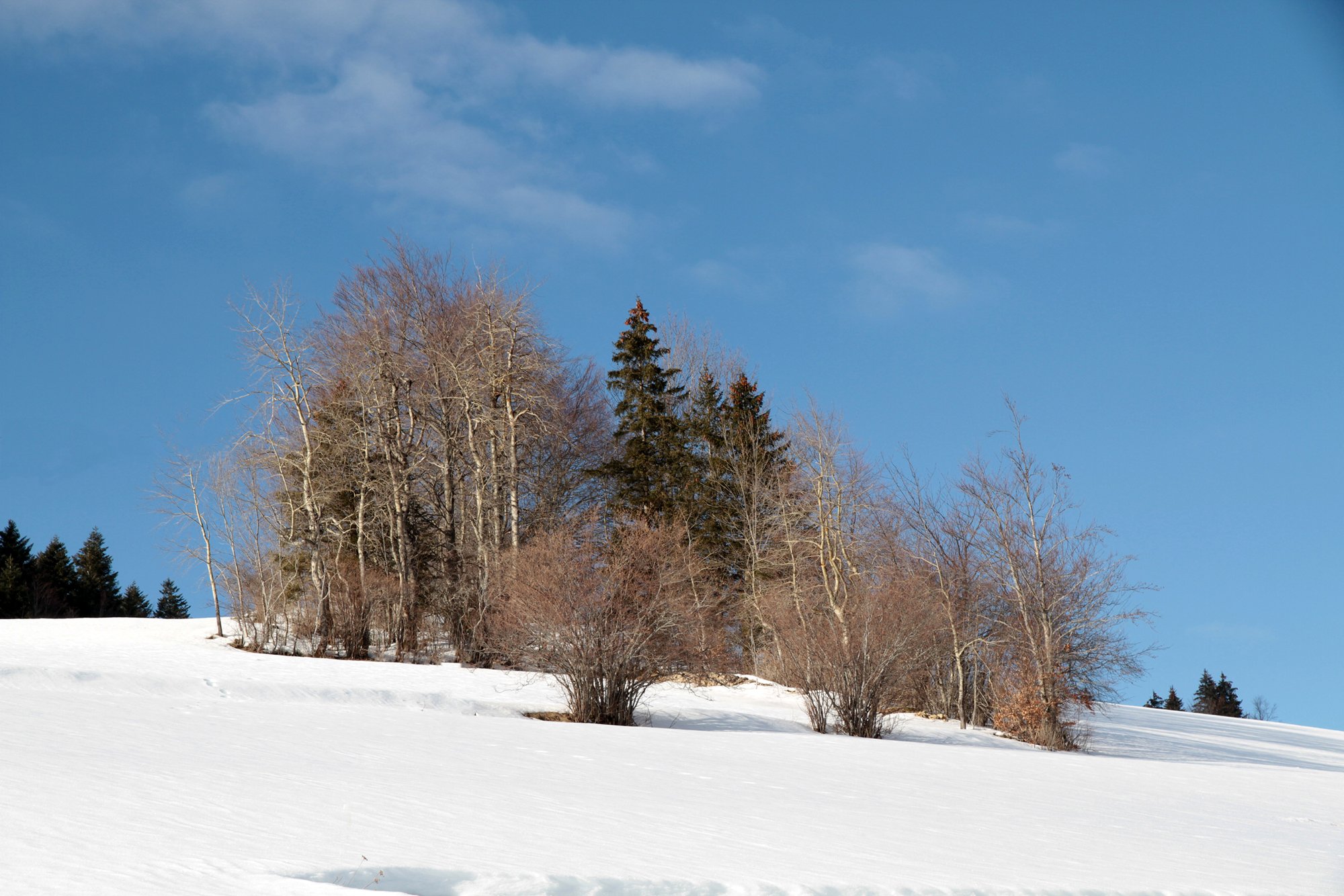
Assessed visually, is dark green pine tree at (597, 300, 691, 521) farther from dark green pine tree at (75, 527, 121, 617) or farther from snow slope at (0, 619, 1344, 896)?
dark green pine tree at (75, 527, 121, 617)

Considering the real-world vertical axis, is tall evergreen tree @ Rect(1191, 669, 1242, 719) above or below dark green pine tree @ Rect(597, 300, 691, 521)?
below

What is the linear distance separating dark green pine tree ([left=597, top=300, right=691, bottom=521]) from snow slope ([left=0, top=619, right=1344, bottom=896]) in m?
18.6

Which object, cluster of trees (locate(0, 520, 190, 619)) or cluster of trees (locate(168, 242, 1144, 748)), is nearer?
cluster of trees (locate(168, 242, 1144, 748))

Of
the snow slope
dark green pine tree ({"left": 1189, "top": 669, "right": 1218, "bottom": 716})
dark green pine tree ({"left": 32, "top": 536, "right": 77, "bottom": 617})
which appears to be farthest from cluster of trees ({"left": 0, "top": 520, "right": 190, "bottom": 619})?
dark green pine tree ({"left": 1189, "top": 669, "right": 1218, "bottom": 716})

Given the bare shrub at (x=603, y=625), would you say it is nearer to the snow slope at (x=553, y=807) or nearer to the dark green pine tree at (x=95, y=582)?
the snow slope at (x=553, y=807)

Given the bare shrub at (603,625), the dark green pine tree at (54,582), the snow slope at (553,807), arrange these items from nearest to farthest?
the snow slope at (553,807) < the bare shrub at (603,625) < the dark green pine tree at (54,582)

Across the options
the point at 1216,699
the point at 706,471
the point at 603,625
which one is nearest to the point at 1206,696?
the point at 1216,699

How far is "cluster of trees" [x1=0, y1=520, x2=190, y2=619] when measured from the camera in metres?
49.9

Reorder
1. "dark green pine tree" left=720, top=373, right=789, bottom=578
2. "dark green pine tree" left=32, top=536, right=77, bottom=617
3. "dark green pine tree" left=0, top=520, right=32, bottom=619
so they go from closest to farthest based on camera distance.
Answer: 1. "dark green pine tree" left=720, top=373, right=789, bottom=578
2. "dark green pine tree" left=0, top=520, right=32, bottom=619
3. "dark green pine tree" left=32, top=536, right=77, bottom=617

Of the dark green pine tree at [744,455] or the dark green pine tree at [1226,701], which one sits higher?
the dark green pine tree at [744,455]

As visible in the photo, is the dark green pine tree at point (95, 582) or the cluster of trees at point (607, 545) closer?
the cluster of trees at point (607, 545)

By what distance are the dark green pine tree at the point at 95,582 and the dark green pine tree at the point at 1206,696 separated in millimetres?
60052

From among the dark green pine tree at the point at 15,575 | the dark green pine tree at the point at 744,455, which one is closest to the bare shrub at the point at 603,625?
the dark green pine tree at the point at 744,455

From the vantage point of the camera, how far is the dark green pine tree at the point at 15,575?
49.0 metres
